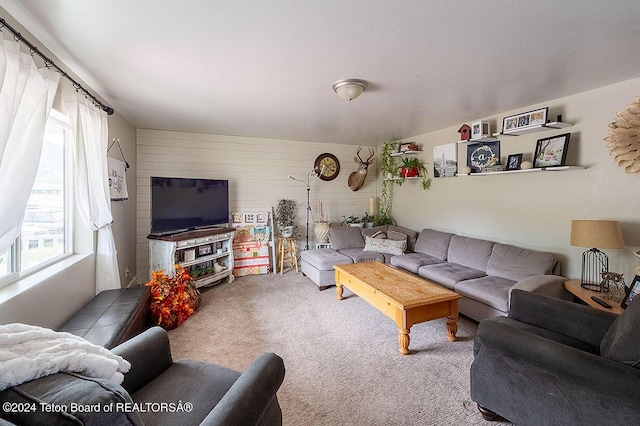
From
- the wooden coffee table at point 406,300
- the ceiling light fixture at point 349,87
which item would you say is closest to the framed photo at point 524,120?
the ceiling light fixture at point 349,87

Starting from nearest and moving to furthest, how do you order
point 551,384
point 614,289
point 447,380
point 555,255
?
point 551,384 → point 447,380 → point 614,289 → point 555,255

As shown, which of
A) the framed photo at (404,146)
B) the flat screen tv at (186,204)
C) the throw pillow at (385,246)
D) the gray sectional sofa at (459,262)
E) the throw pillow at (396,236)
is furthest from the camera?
the framed photo at (404,146)

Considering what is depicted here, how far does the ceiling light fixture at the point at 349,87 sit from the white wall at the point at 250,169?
8.45 ft

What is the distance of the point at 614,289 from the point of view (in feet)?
7.23

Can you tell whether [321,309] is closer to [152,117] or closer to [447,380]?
[447,380]

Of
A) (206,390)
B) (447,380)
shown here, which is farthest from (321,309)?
(206,390)

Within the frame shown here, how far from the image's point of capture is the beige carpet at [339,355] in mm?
1754

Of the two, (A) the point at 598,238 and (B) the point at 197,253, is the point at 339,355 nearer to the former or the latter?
(A) the point at 598,238

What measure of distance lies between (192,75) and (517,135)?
11.5ft

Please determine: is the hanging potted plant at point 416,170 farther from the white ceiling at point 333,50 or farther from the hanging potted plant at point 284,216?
the hanging potted plant at point 284,216

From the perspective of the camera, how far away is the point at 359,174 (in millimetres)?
5348

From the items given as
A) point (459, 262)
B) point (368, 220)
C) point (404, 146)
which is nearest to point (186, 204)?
point (368, 220)

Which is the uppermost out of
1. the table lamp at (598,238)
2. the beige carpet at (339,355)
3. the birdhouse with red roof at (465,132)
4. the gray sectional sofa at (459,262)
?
the birdhouse with red roof at (465,132)

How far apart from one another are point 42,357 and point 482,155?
14.0 ft
